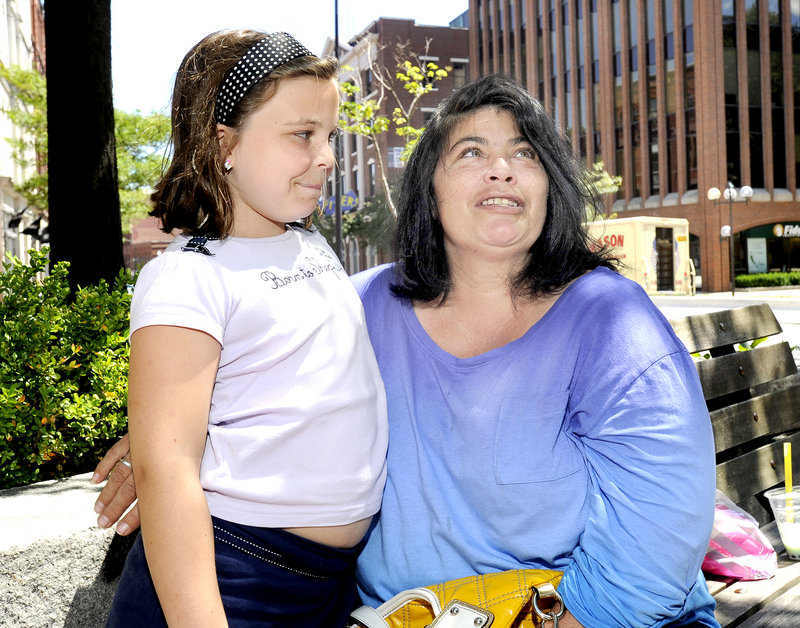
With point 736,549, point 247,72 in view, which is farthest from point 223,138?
point 736,549

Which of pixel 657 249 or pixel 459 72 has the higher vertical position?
pixel 459 72

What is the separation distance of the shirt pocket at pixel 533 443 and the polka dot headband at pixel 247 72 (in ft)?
3.17

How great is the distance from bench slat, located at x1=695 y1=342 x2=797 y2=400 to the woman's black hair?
2.77ft

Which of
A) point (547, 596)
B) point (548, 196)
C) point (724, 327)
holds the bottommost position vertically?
point (547, 596)

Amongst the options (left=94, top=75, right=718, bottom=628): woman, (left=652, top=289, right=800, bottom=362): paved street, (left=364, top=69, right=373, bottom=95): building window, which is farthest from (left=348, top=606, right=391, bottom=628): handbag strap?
(left=364, top=69, right=373, bottom=95): building window

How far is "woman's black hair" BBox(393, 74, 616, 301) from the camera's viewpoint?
7.77 feet

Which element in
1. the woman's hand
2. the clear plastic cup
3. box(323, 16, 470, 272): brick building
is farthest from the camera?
box(323, 16, 470, 272): brick building

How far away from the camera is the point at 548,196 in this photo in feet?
7.92

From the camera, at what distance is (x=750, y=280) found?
122 feet

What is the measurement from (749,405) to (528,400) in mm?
1490

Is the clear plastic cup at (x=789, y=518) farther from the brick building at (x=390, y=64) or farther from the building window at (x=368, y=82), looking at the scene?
the building window at (x=368, y=82)

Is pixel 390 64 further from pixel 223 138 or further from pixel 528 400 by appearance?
pixel 223 138

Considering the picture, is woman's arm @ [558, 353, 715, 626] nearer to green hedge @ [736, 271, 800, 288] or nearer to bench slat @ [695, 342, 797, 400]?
bench slat @ [695, 342, 797, 400]

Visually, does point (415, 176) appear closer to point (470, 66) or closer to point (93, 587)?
point (93, 587)
